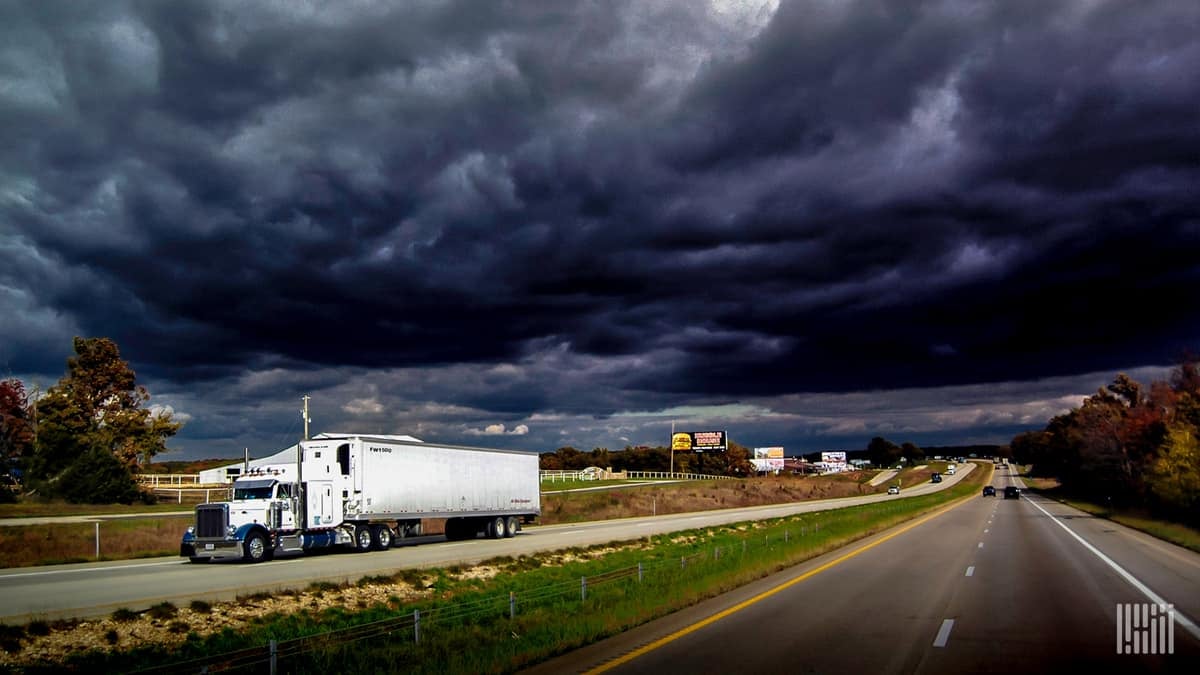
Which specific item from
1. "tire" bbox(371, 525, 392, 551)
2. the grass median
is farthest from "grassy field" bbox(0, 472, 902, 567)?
the grass median

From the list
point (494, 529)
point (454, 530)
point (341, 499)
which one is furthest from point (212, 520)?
point (494, 529)

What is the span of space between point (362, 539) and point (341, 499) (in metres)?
2.42

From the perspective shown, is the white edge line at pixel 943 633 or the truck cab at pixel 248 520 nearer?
the white edge line at pixel 943 633

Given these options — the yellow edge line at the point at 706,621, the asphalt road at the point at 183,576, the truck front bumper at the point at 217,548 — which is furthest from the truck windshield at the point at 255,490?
the yellow edge line at the point at 706,621

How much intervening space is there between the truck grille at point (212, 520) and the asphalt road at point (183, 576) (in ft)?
3.84

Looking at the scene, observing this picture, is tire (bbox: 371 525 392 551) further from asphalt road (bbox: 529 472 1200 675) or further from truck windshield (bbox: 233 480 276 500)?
Answer: asphalt road (bbox: 529 472 1200 675)

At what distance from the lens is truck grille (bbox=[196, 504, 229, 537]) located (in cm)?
3069

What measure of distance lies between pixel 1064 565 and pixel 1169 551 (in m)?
8.64

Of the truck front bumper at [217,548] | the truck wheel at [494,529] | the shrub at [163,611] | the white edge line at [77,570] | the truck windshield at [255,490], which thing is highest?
the truck windshield at [255,490]

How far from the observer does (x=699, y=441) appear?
151750mm

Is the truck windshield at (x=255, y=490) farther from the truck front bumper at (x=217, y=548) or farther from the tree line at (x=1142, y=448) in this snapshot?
the tree line at (x=1142, y=448)

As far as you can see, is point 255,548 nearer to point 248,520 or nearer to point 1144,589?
point 248,520

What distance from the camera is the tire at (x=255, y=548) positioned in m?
30.9

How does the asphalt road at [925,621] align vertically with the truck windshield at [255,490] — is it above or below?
below
